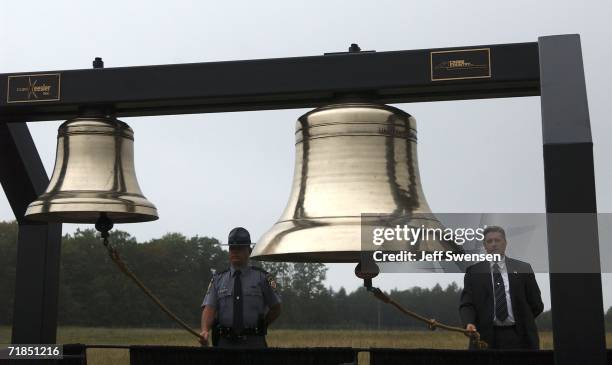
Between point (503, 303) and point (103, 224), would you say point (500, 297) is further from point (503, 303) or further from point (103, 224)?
point (103, 224)

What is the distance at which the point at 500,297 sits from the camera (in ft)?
16.8

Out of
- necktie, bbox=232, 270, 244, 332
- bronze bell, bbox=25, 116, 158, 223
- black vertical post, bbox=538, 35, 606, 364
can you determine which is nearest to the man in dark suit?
necktie, bbox=232, 270, 244, 332

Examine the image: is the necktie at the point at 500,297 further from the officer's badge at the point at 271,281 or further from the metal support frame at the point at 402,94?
the metal support frame at the point at 402,94

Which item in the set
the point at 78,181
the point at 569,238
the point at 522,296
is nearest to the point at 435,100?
the point at 569,238

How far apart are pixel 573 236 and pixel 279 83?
1.23 m

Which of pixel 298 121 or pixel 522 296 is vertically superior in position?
pixel 298 121

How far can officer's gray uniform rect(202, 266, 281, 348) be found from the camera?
4.86 metres

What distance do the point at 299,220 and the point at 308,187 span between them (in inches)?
6.6

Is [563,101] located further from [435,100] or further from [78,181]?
[78,181]

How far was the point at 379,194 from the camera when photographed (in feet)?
9.45

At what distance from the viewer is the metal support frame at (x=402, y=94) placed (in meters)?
2.50

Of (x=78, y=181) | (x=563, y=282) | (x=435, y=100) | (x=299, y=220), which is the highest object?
(x=435, y=100)

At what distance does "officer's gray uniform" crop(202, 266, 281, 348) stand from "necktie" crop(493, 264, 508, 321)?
1363 mm

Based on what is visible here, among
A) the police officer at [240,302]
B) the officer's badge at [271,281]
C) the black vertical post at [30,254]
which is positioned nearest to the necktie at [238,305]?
the police officer at [240,302]
